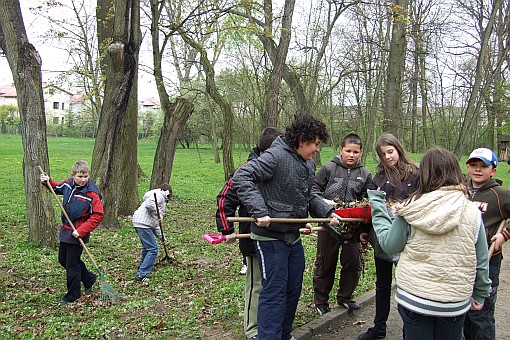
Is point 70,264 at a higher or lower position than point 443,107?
lower

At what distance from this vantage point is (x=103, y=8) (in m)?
10.6

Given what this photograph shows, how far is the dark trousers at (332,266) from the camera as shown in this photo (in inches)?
200

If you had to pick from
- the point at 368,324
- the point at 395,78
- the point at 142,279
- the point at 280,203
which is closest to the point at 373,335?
the point at 368,324

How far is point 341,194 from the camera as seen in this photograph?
197 inches

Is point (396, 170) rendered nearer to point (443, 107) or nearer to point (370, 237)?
point (370, 237)

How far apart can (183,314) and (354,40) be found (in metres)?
18.8

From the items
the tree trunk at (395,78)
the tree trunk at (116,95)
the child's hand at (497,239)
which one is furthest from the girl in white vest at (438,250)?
the tree trunk at (395,78)

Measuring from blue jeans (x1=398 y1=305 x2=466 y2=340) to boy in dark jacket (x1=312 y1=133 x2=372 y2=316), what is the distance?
1815 millimetres

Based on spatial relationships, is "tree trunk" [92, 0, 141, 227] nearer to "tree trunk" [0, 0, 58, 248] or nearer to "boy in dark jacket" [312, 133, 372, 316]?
"tree trunk" [0, 0, 58, 248]

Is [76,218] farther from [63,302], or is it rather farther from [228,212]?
[228,212]

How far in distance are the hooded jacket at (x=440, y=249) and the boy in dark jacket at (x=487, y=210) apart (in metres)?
0.85

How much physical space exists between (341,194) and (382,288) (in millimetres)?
999

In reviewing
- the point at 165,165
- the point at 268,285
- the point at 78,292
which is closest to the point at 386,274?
the point at 268,285

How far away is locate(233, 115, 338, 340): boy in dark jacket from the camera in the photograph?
3.86 meters
